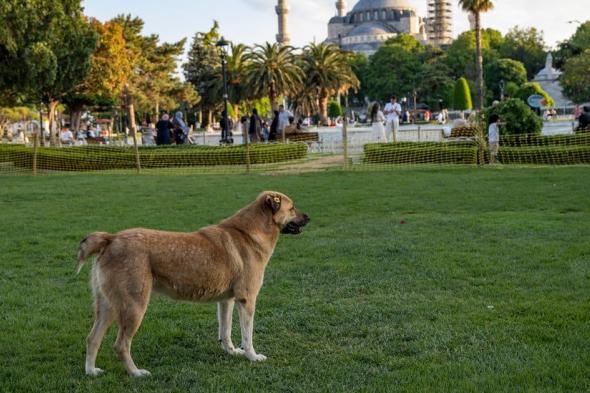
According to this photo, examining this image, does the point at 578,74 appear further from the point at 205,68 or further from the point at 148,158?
the point at 148,158

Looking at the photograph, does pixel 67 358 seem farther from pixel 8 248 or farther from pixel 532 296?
pixel 8 248

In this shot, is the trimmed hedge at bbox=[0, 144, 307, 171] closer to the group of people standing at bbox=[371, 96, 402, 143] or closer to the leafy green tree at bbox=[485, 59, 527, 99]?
the group of people standing at bbox=[371, 96, 402, 143]

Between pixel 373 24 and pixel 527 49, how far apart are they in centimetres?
7705

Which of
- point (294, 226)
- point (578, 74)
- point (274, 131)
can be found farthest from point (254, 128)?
point (578, 74)

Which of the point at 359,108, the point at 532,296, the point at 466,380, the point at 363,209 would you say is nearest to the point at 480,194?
the point at 363,209

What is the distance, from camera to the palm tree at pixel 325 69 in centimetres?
6419

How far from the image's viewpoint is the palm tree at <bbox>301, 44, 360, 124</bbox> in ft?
211

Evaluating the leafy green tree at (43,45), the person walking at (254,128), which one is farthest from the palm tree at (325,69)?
the person walking at (254,128)

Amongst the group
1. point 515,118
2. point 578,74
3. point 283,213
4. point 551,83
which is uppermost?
point 551,83

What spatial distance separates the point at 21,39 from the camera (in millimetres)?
29516

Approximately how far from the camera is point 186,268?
457cm

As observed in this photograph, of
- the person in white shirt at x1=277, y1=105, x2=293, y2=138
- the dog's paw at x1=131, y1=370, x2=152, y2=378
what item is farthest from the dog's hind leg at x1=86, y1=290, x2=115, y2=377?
the person in white shirt at x1=277, y1=105, x2=293, y2=138

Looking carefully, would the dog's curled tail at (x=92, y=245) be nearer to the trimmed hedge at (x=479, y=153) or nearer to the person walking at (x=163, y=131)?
the trimmed hedge at (x=479, y=153)

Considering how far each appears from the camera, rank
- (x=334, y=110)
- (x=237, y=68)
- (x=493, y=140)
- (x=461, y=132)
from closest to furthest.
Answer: (x=493, y=140), (x=461, y=132), (x=237, y=68), (x=334, y=110)
